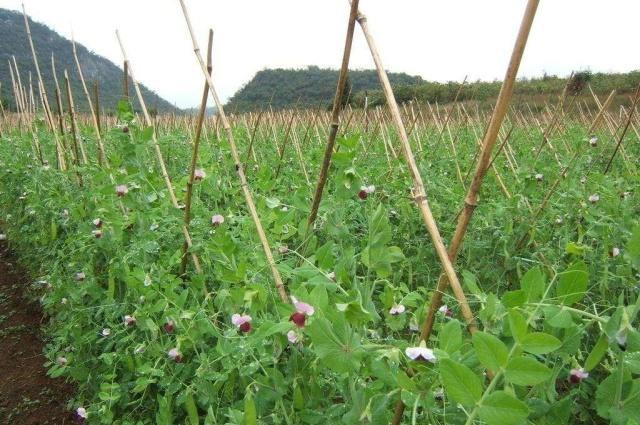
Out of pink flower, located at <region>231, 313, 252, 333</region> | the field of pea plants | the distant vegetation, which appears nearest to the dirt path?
the field of pea plants

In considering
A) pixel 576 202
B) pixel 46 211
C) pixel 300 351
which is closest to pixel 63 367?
pixel 300 351

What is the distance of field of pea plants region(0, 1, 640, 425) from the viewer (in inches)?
Answer: 21.2

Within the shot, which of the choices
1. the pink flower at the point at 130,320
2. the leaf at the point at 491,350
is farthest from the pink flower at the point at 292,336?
the pink flower at the point at 130,320

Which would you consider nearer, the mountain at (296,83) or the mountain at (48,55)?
the mountain at (296,83)

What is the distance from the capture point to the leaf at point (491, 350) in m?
0.46

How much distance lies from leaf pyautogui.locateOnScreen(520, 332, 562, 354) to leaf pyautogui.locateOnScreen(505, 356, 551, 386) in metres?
0.02

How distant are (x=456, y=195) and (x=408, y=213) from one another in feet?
0.94

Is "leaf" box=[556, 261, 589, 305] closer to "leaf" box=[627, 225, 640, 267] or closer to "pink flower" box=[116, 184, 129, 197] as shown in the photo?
"leaf" box=[627, 225, 640, 267]

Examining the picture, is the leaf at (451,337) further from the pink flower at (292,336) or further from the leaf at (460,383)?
the pink flower at (292,336)

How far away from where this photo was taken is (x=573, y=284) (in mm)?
536

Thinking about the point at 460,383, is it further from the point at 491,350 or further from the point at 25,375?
the point at 25,375

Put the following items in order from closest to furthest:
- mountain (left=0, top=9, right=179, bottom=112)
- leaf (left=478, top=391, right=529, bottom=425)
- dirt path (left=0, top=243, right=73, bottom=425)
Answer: leaf (left=478, top=391, right=529, bottom=425), dirt path (left=0, top=243, right=73, bottom=425), mountain (left=0, top=9, right=179, bottom=112)

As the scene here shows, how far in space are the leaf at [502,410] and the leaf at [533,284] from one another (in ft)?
0.54

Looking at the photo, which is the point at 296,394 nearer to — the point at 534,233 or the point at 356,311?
the point at 356,311
